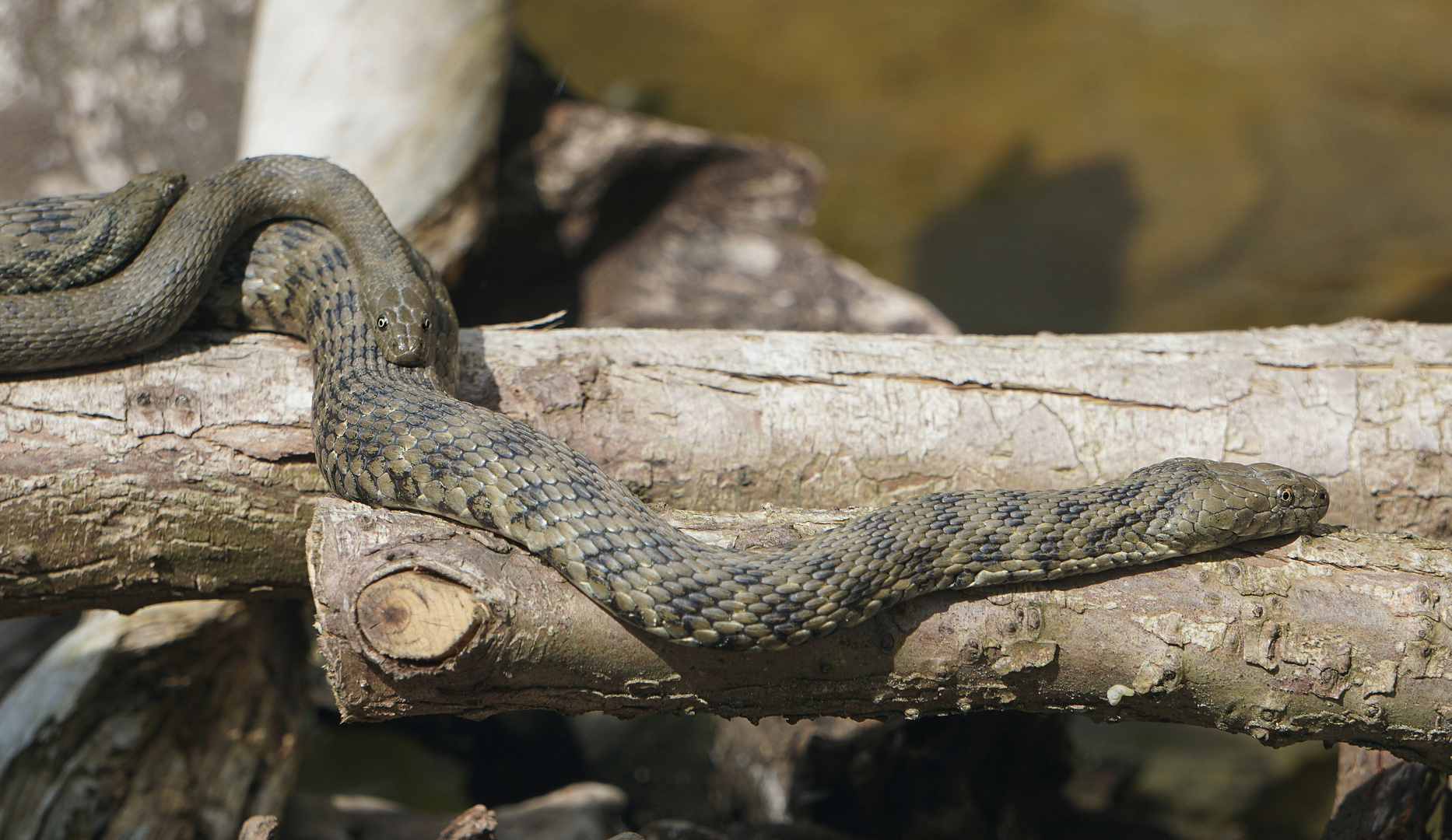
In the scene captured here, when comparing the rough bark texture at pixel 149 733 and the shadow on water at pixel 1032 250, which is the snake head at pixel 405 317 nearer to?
the rough bark texture at pixel 149 733

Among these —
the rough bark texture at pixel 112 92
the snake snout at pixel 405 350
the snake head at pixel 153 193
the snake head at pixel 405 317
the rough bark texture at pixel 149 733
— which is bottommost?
the rough bark texture at pixel 149 733

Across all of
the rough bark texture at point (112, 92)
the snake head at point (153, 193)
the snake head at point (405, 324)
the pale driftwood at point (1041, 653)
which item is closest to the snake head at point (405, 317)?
the snake head at point (405, 324)

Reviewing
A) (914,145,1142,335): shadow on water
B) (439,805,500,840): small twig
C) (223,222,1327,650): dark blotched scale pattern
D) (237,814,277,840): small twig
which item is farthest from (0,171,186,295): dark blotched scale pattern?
(914,145,1142,335): shadow on water

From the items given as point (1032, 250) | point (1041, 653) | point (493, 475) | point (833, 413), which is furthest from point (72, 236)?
point (1032, 250)

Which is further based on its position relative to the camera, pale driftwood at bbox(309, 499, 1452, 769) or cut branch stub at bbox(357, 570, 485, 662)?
pale driftwood at bbox(309, 499, 1452, 769)

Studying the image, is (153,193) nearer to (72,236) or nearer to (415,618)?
(72,236)

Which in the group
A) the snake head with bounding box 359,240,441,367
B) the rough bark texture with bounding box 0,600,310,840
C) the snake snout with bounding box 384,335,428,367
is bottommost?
the rough bark texture with bounding box 0,600,310,840

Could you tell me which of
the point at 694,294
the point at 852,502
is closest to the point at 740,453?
the point at 852,502

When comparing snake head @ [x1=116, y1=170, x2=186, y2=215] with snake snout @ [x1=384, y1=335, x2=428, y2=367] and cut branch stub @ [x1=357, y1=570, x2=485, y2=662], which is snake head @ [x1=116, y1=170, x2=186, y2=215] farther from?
cut branch stub @ [x1=357, y1=570, x2=485, y2=662]
